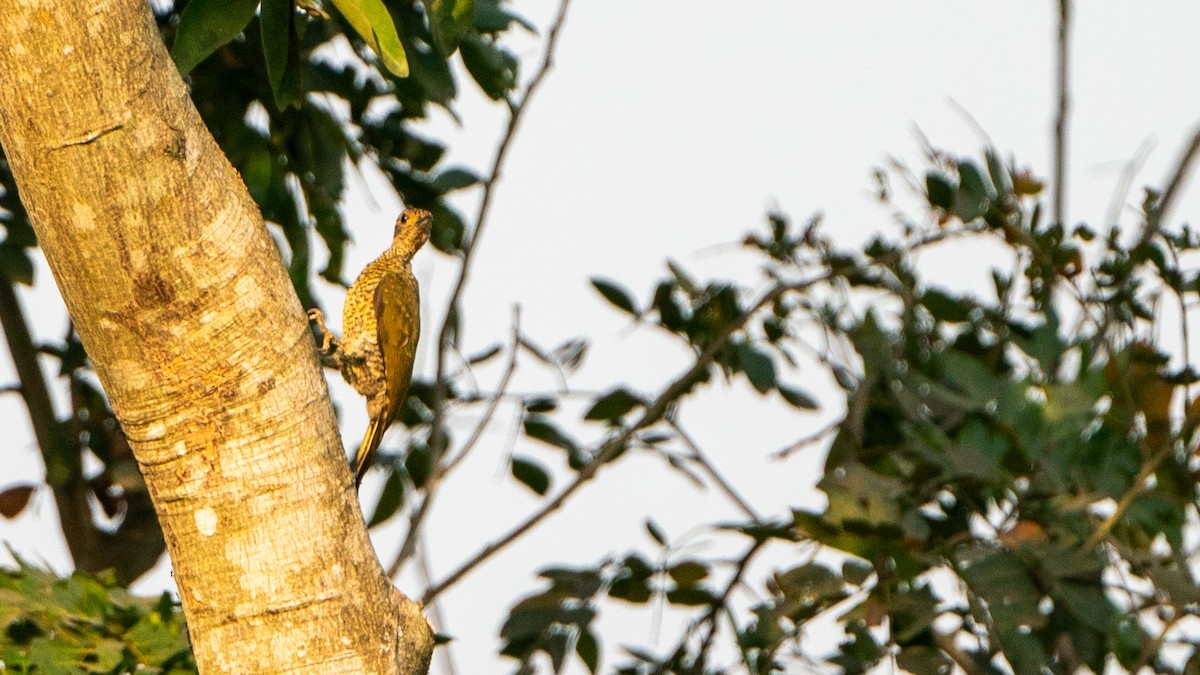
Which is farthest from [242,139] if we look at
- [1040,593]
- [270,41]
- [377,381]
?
[1040,593]

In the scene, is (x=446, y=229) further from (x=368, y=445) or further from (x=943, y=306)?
(x=943, y=306)

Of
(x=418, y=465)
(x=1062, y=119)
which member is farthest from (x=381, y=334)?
(x=1062, y=119)

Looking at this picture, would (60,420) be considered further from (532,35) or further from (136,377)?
(136,377)

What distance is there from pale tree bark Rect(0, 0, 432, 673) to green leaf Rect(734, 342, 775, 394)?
4.56 feet

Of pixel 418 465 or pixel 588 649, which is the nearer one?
pixel 588 649

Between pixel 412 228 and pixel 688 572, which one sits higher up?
pixel 412 228

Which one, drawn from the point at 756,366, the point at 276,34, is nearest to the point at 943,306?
the point at 756,366

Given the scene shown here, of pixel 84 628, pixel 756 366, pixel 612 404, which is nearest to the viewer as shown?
pixel 84 628

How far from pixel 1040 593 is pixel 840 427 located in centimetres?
66

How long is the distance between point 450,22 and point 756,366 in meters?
1.32

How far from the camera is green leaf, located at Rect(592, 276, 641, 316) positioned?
107 inches

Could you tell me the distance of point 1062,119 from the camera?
126 inches

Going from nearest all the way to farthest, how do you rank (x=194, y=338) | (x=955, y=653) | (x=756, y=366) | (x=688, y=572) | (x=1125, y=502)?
(x=194, y=338) → (x=1125, y=502) → (x=955, y=653) → (x=688, y=572) → (x=756, y=366)

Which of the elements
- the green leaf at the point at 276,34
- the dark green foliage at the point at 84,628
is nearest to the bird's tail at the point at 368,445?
the dark green foliage at the point at 84,628
